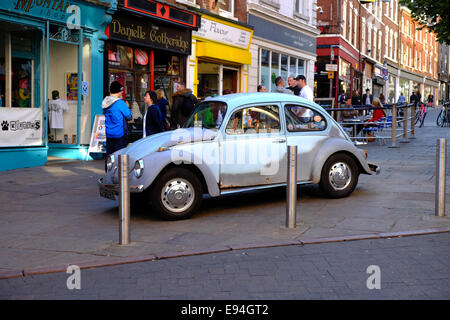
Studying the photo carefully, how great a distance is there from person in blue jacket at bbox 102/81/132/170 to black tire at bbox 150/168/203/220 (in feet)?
9.21

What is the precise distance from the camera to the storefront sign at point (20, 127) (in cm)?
1150

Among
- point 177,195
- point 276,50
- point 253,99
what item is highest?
point 276,50

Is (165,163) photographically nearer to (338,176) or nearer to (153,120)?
(338,176)

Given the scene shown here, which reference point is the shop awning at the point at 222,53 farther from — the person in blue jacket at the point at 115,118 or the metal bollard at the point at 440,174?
the metal bollard at the point at 440,174

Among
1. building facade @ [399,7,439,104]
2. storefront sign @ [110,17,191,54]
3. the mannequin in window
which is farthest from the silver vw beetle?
building facade @ [399,7,439,104]

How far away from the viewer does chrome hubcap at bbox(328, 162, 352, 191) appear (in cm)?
845

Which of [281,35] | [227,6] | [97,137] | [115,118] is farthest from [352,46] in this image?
[115,118]

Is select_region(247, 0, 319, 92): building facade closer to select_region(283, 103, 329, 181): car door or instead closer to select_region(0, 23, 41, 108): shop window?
select_region(0, 23, 41, 108): shop window

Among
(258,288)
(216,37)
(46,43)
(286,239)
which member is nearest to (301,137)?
(286,239)

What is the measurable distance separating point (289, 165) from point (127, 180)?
1.89m

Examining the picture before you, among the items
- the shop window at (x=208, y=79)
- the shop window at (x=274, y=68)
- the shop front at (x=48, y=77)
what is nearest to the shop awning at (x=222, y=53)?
the shop window at (x=208, y=79)

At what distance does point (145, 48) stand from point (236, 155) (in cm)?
905

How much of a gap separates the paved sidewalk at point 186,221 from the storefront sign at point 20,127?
1.25 m

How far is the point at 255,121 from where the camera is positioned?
802 centimetres
